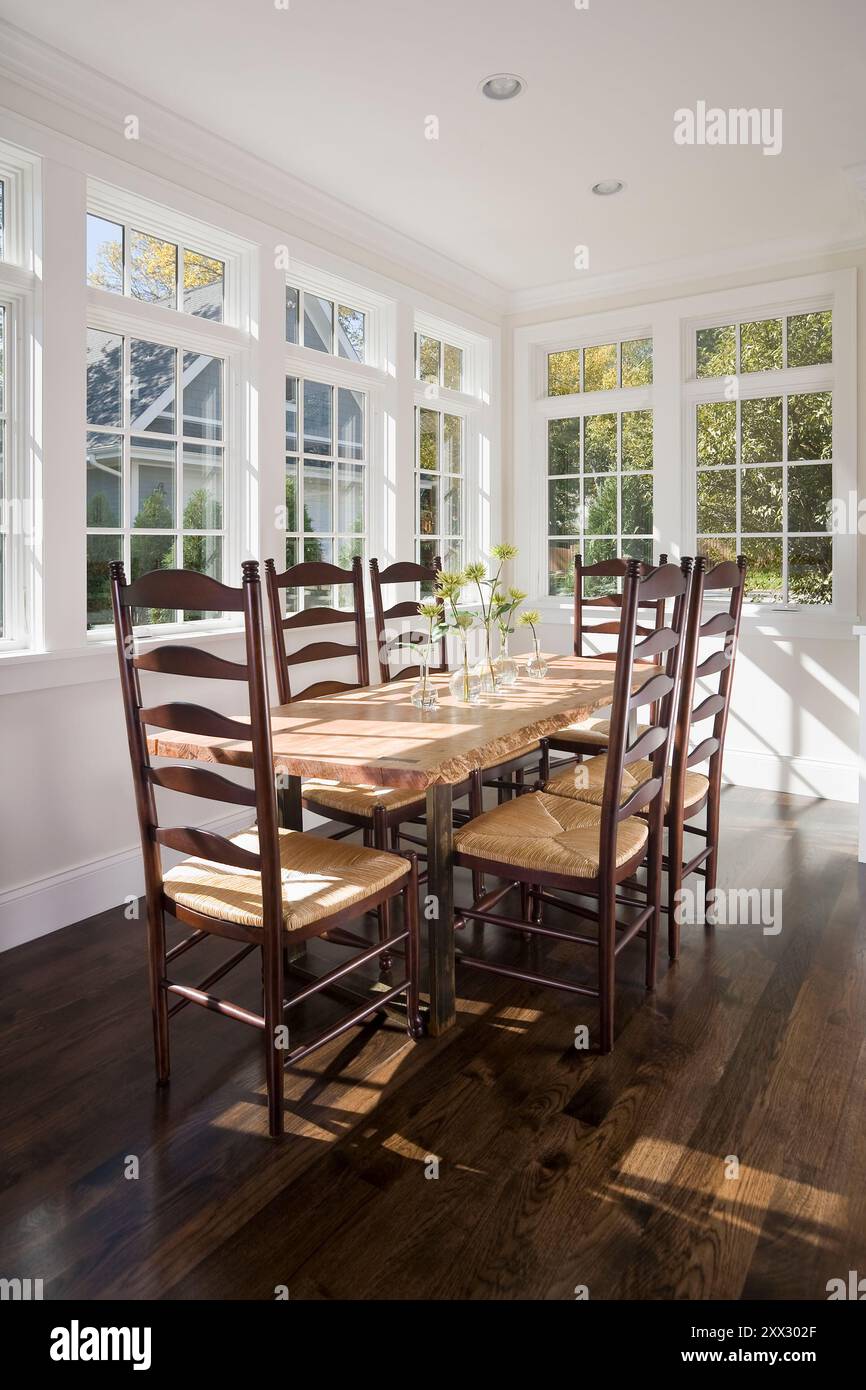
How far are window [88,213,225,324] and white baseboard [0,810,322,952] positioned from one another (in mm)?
2139

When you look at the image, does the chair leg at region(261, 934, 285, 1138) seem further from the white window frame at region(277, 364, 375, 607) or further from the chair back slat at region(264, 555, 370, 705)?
the white window frame at region(277, 364, 375, 607)

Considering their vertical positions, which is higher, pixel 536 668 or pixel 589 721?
pixel 536 668

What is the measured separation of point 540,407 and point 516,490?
54cm

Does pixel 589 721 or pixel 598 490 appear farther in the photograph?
pixel 598 490

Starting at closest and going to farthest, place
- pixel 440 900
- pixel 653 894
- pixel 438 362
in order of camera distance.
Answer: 1. pixel 440 900
2. pixel 653 894
3. pixel 438 362

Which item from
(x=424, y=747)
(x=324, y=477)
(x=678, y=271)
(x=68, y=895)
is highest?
(x=678, y=271)

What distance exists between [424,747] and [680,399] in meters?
3.73

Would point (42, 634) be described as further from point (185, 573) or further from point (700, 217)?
point (700, 217)

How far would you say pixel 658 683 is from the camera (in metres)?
2.46

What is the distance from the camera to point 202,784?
1.99m

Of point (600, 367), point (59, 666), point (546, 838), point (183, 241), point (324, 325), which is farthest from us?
point (600, 367)

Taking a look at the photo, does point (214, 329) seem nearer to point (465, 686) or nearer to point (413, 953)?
point (465, 686)

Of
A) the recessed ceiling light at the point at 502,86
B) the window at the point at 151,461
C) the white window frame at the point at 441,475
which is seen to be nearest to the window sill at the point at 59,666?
the window at the point at 151,461

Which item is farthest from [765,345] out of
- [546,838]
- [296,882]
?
[296,882]
